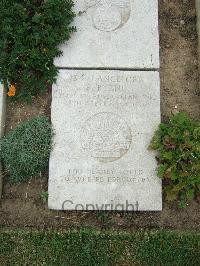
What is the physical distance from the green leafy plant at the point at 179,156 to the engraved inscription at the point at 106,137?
280mm

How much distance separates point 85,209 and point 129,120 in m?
0.90

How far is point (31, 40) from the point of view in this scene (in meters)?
4.41

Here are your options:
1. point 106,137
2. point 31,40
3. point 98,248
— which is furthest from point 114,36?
point 98,248

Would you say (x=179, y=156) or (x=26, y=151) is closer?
(x=179, y=156)

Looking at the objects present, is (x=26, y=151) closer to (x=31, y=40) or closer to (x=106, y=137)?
(x=106, y=137)

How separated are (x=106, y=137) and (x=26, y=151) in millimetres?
729

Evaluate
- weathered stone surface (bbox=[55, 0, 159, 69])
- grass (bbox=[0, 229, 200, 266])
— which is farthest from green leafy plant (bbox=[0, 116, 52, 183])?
weathered stone surface (bbox=[55, 0, 159, 69])

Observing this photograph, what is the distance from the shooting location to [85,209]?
4191mm

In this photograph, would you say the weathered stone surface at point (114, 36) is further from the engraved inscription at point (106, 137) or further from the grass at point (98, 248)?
the grass at point (98, 248)

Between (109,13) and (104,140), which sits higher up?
(109,13)

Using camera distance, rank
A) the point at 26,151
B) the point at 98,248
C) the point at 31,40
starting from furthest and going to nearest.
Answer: the point at 31,40
the point at 26,151
the point at 98,248

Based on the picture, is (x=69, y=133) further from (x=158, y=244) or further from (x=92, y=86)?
(x=158, y=244)

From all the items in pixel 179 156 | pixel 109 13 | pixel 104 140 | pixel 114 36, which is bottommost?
pixel 179 156

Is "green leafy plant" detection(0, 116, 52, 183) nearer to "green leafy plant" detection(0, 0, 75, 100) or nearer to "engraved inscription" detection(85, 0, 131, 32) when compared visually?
"green leafy plant" detection(0, 0, 75, 100)
